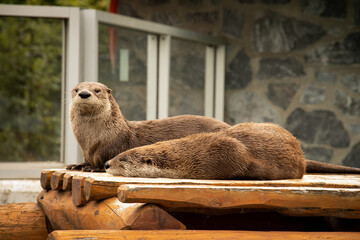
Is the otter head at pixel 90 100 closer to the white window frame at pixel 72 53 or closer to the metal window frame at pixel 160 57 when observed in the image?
the white window frame at pixel 72 53

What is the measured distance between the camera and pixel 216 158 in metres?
2.12

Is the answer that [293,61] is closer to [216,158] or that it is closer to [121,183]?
[216,158]

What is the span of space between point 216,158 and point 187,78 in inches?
119

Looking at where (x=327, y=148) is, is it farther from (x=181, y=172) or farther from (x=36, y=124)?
(x=181, y=172)

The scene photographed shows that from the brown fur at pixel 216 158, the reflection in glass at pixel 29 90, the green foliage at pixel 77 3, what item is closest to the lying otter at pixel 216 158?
the brown fur at pixel 216 158

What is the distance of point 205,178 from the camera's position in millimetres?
2141

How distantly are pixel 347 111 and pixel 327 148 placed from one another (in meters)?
0.39

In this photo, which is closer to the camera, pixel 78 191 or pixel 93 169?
pixel 78 191

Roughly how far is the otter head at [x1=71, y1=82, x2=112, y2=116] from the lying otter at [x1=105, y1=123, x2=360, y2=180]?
277 millimetres

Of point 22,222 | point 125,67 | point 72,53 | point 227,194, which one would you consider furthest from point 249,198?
point 125,67

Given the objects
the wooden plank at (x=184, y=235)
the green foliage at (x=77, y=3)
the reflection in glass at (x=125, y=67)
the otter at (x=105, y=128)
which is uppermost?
the green foliage at (x=77, y=3)

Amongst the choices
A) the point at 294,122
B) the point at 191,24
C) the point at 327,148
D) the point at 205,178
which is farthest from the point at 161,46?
the point at 205,178

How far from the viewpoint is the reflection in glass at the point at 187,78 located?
486cm

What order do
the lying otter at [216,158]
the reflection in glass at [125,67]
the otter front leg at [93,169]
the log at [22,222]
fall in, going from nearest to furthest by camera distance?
the lying otter at [216,158] < the otter front leg at [93,169] < the log at [22,222] < the reflection in glass at [125,67]
